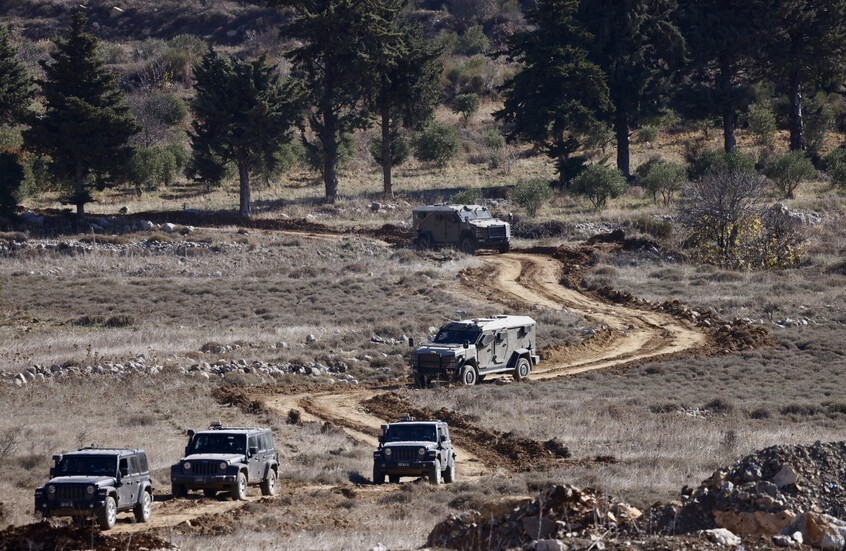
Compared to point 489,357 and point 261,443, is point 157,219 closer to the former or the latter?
point 489,357

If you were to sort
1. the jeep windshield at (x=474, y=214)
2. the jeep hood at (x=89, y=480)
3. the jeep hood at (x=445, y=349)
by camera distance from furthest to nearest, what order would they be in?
the jeep windshield at (x=474, y=214)
the jeep hood at (x=445, y=349)
the jeep hood at (x=89, y=480)

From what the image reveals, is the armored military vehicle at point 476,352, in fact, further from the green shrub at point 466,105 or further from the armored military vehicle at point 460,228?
the green shrub at point 466,105

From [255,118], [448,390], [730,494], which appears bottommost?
[448,390]

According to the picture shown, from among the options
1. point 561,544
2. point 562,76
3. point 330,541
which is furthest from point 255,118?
point 561,544

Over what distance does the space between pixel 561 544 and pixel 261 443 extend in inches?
399

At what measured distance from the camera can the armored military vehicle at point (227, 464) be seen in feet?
65.1

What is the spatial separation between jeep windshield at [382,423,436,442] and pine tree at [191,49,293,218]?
4207 cm

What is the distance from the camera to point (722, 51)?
75250 millimetres

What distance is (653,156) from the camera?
84812mm

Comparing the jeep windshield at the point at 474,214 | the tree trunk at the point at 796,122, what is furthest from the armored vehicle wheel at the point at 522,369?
the tree trunk at the point at 796,122

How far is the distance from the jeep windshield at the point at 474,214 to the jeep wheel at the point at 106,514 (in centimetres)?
4122

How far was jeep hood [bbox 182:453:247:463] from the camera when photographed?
20.0 m

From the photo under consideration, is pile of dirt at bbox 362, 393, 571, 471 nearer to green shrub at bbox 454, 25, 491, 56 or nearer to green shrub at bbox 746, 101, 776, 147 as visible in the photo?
green shrub at bbox 746, 101, 776, 147

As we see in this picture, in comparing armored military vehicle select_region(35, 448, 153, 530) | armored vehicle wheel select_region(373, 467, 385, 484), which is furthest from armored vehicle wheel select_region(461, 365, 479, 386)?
armored military vehicle select_region(35, 448, 153, 530)
